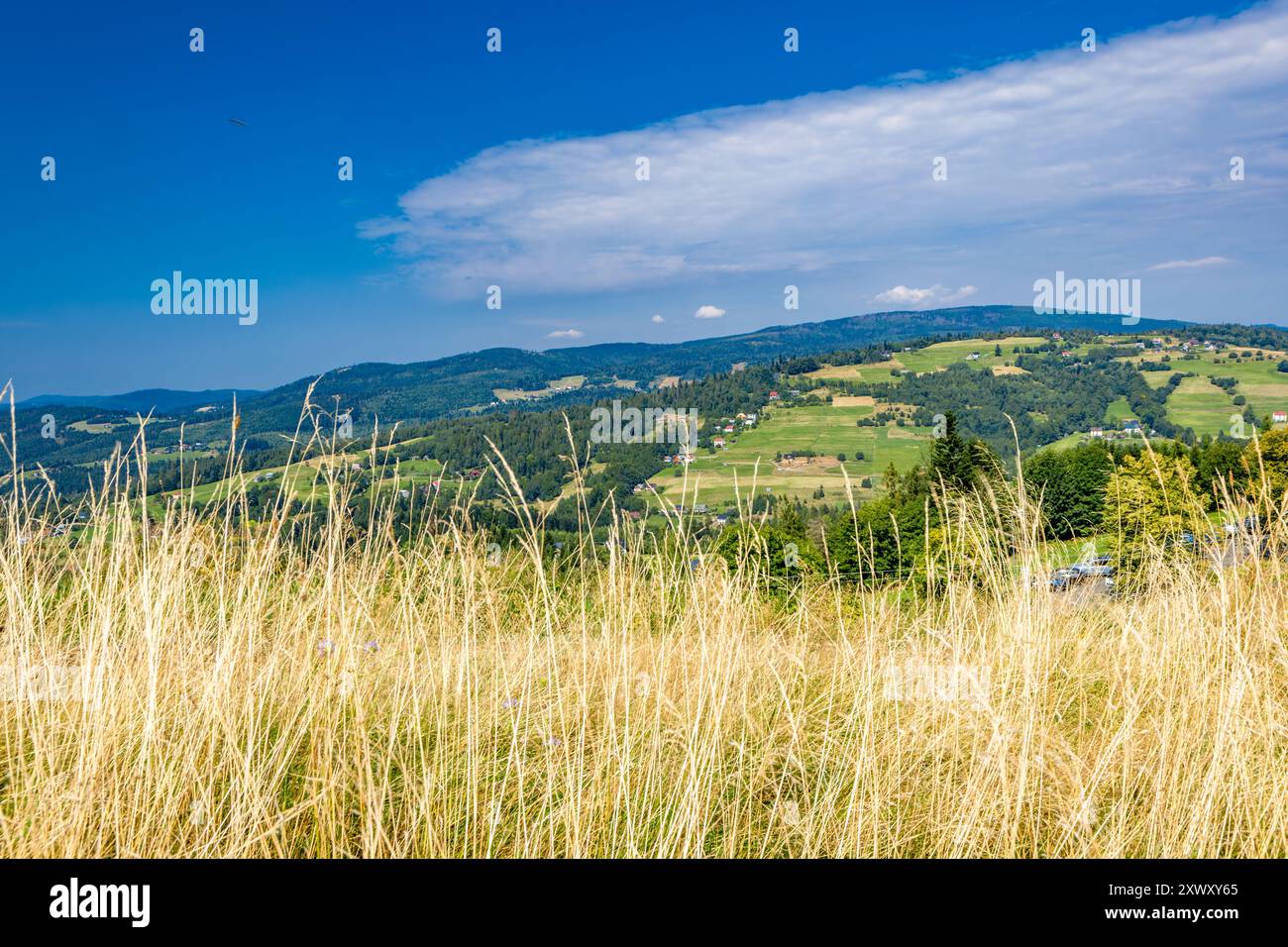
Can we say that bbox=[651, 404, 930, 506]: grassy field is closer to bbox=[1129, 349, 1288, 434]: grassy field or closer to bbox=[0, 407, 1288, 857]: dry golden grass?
bbox=[1129, 349, 1288, 434]: grassy field

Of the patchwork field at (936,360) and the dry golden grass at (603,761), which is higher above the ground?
the patchwork field at (936,360)

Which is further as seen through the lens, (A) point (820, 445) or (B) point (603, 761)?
(A) point (820, 445)

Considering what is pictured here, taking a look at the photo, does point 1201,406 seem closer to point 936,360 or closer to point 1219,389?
point 1219,389

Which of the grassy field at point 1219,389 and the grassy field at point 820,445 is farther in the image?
the grassy field at point 820,445

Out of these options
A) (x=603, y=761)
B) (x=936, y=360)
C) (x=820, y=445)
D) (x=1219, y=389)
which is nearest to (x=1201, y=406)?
(x=1219, y=389)

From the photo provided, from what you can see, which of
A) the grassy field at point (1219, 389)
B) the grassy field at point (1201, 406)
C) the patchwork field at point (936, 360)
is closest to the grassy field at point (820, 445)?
the patchwork field at point (936, 360)

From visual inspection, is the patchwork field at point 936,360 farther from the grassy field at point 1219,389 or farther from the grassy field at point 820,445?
the grassy field at point 1219,389

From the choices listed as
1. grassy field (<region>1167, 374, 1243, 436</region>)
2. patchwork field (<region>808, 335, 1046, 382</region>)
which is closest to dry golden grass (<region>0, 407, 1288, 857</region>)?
grassy field (<region>1167, 374, 1243, 436</region>)

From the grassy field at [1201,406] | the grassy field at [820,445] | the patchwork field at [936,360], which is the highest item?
the patchwork field at [936,360]

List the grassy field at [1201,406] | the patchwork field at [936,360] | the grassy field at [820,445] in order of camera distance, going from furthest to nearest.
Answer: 1. the patchwork field at [936,360]
2. the grassy field at [820,445]
3. the grassy field at [1201,406]

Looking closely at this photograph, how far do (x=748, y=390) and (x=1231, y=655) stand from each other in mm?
114412

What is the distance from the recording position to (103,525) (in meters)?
3.33

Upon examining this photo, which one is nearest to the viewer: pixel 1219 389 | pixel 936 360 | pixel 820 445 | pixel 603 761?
pixel 603 761
